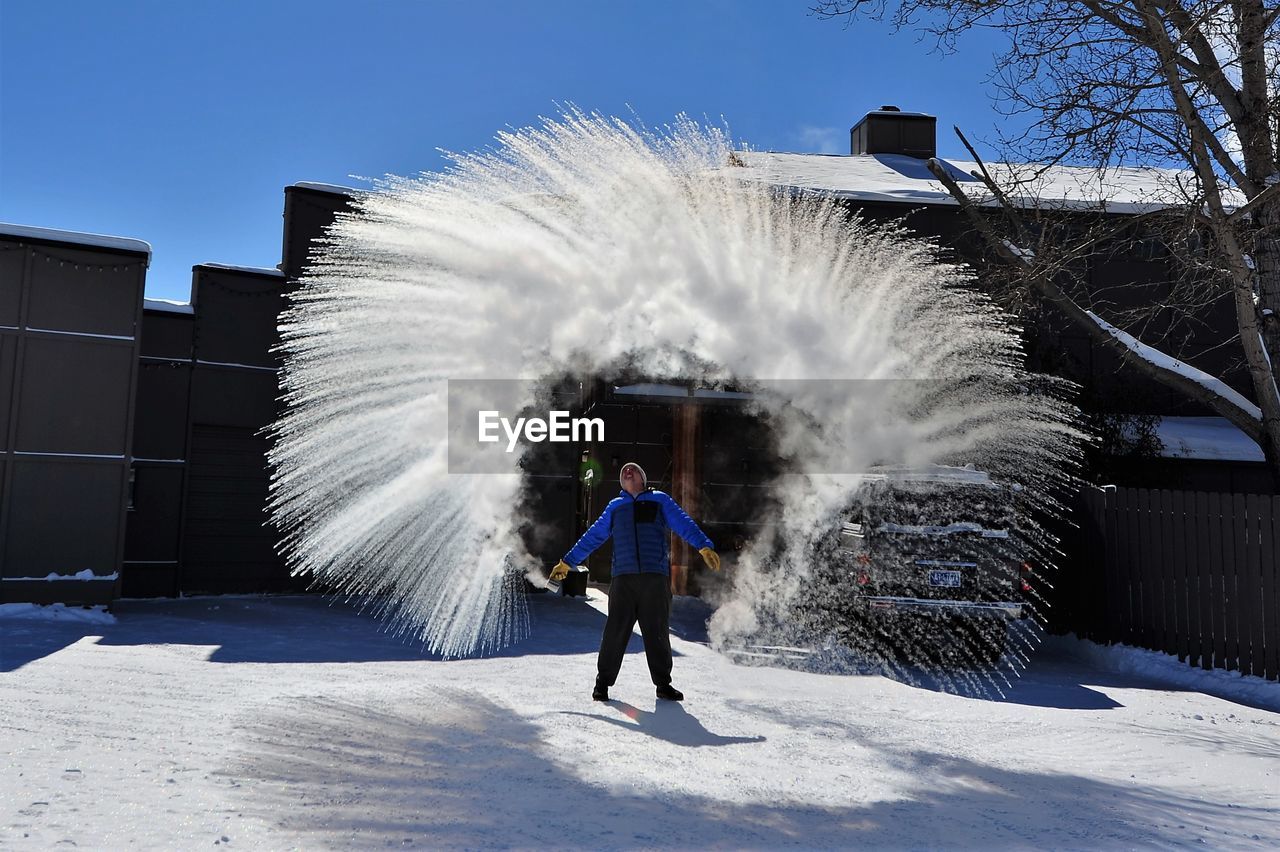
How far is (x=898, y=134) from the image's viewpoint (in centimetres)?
2255

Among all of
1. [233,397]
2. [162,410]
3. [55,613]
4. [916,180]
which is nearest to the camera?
[55,613]

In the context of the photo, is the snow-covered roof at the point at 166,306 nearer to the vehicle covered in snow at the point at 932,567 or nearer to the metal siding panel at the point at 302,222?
the metal siding panel at the point at 302,222

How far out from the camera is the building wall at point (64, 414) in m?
10.7

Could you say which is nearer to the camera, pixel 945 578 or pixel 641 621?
pixel 641 621

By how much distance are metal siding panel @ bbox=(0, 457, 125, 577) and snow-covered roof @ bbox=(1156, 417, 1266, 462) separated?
14.9m

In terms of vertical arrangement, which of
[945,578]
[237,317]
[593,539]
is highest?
[237,317]

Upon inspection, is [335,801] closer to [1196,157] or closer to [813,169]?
[1196,157]

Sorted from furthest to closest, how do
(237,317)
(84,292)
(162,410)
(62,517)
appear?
(237,317)
(162,410)
(84,292)
(62,517)

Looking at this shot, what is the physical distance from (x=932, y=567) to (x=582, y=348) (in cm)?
531

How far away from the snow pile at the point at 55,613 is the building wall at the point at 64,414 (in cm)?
24

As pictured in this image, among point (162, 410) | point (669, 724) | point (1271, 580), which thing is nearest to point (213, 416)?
point (162, 410)

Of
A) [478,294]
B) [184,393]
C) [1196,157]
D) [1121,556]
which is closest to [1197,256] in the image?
[1196,157]

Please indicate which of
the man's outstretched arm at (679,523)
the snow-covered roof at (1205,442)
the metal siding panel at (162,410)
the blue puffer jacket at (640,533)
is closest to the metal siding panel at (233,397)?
the metal siding panel at (162,410)

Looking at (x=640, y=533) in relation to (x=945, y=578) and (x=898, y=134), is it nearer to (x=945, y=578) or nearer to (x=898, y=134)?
(x=945, y=578)
